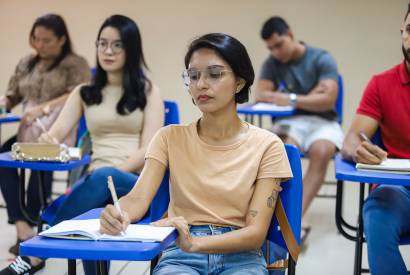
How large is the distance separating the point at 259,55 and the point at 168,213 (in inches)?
168

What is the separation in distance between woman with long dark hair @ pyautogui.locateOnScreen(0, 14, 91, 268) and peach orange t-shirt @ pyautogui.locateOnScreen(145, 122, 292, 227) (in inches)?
70.4

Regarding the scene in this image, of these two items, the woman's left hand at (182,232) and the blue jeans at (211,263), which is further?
the blue jeans at (211,263)

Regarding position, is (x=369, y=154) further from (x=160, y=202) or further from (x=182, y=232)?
(x=182, y=232)

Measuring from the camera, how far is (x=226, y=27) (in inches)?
237

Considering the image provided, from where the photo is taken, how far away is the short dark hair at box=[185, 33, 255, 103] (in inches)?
74.5

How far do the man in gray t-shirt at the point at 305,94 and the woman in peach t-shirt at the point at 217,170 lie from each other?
6.23 feet

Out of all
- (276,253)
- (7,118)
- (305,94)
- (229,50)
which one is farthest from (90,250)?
(305,94)

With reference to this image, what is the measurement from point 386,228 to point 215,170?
0.69m

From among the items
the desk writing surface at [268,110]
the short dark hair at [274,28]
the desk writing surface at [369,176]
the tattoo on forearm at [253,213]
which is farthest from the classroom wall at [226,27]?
the tattoo on forearm at [253,213]

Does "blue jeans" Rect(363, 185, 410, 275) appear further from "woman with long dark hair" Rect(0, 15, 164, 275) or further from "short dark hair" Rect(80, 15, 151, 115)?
"short dark hair" Rect(80, 15, 151, 115)

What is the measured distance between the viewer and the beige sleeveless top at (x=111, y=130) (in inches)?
115

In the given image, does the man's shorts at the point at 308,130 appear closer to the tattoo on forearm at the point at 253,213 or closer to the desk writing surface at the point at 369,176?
the desk writing surface at the point at 369,176

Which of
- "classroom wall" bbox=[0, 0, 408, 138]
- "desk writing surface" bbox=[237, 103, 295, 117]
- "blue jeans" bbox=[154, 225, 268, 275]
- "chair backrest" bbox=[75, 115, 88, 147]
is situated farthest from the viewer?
"classroom wall" bbox=[0, 0, 408, 138]

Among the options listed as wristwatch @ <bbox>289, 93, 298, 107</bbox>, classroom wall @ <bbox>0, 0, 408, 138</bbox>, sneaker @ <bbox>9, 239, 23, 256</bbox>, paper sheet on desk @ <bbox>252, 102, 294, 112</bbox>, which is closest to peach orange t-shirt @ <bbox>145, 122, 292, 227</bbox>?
sneaker @ <bbox>9, 239, 23, 256</bbox>
